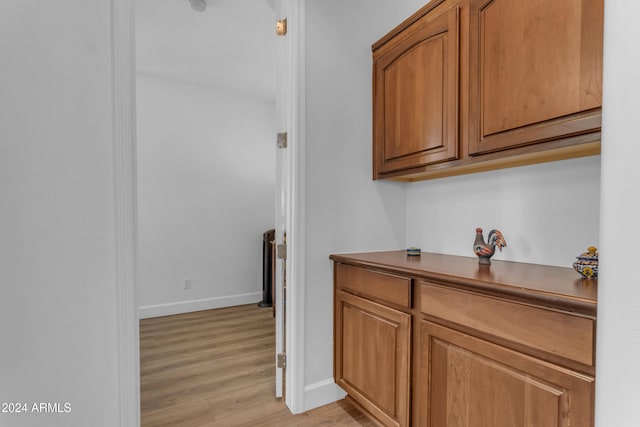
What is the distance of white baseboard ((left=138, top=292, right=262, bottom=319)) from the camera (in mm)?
3209

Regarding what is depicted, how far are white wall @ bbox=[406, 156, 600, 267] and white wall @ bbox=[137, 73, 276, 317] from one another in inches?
99.3

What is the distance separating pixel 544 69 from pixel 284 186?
1.29 m

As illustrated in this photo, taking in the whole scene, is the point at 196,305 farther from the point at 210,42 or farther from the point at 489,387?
the point at 489,387

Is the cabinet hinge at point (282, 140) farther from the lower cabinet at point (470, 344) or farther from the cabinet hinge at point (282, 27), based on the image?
the lower cabinet at point (470, 344)

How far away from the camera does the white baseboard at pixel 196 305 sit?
321 cm

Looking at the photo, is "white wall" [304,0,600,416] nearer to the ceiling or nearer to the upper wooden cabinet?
the upper wooden cabinet

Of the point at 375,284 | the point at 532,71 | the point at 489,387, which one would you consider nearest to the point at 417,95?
the point at 532,71

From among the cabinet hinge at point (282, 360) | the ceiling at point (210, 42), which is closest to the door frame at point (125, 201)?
the cabinet hinge at point (282, 360)

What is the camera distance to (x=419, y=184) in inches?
75.7

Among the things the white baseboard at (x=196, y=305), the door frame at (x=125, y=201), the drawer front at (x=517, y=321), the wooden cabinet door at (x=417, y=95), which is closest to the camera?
the drawer front at (x=517, y=321)

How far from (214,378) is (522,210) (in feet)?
6.92

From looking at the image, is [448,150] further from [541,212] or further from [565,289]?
[565,289]

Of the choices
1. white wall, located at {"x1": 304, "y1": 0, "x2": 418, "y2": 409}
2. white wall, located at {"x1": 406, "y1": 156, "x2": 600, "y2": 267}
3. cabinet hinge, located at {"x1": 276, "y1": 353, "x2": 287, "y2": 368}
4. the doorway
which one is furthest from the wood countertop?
the doorway

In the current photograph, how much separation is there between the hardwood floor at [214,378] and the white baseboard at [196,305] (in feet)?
0.38
